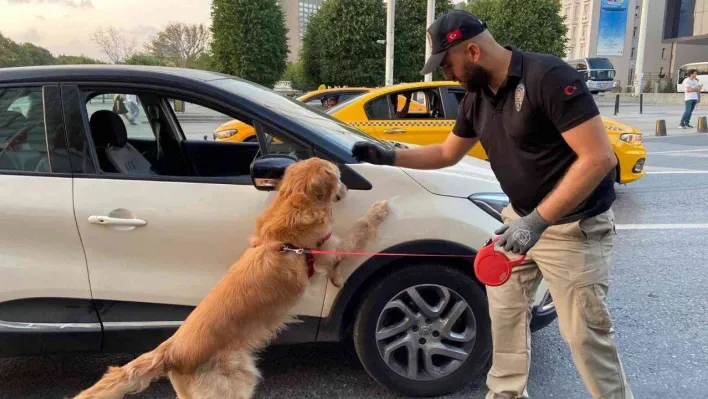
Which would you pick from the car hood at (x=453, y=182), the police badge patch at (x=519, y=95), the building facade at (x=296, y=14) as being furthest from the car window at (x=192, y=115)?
the building facade at (x=296, y=14)

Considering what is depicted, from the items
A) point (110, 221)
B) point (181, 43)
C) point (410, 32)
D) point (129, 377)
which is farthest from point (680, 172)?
point (181, 43)

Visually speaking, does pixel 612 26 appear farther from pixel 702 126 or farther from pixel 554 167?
pixel 554 167

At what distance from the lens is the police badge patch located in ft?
6.32

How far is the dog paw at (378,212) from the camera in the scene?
2490 millimetres

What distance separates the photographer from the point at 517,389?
244 cm

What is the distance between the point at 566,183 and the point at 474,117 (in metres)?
0.68

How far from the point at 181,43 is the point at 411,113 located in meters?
44.8

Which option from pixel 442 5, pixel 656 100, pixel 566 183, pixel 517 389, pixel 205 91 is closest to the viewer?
pixel 566 183

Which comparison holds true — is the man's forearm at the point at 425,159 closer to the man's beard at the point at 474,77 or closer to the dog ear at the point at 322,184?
the dog ear at the point at 322,184

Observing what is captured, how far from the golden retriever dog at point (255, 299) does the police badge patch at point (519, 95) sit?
0.83 m

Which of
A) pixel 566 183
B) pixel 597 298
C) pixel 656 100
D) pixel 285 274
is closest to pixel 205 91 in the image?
pixel 285 274

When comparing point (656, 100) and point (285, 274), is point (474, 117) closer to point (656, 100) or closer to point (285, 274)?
point (285, 274)

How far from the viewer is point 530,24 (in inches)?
1198

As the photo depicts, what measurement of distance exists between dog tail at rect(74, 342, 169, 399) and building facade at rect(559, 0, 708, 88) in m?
55.0
